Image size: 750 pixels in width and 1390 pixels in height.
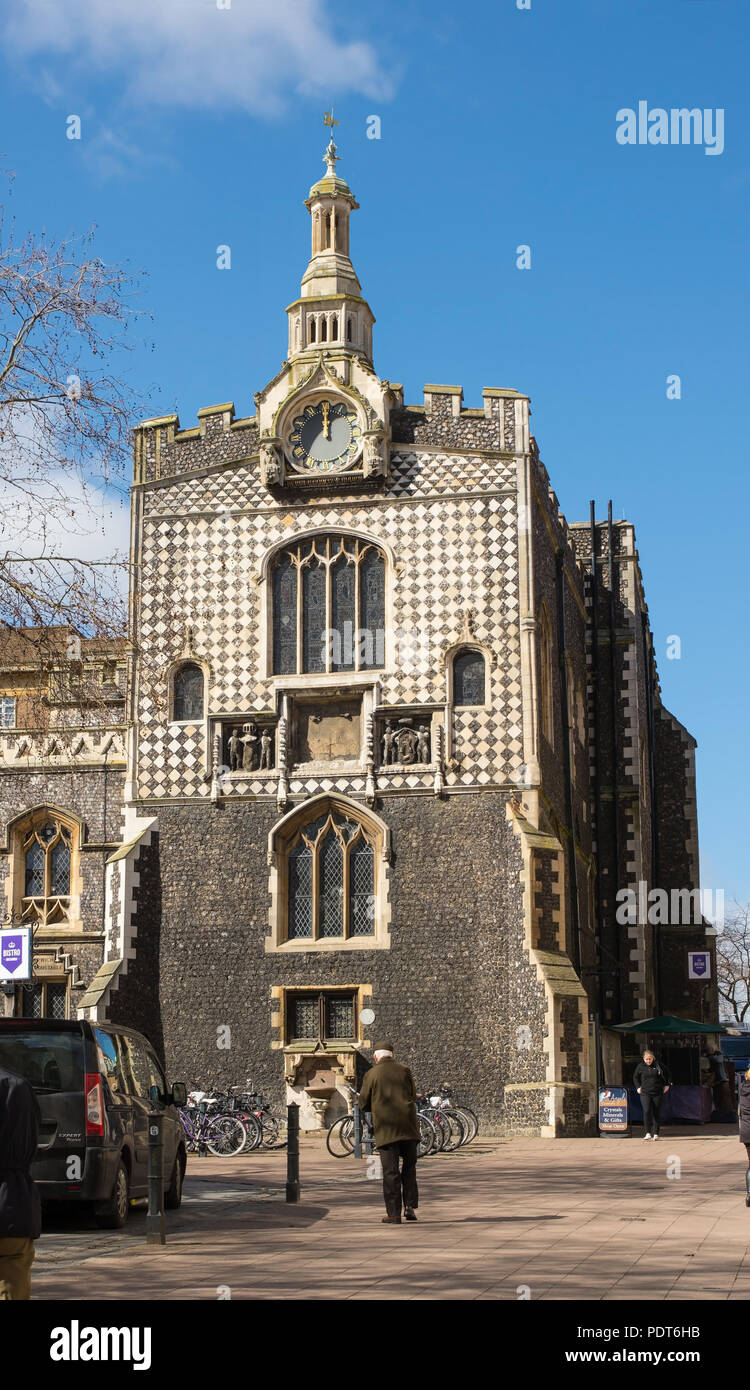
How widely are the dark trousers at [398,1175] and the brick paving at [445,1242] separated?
0.89 feet

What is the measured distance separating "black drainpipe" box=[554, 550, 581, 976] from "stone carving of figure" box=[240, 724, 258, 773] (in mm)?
6627

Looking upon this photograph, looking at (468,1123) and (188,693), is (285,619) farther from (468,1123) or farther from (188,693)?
(468,1123)

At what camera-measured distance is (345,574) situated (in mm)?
31000

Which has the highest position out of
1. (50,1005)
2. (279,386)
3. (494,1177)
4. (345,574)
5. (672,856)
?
(279,386)

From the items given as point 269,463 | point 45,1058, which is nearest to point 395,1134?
point 45,1058

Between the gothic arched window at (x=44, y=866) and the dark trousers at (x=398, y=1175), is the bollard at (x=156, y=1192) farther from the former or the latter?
the gothic arched window at (x=44, y=866)

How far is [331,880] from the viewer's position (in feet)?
98.5

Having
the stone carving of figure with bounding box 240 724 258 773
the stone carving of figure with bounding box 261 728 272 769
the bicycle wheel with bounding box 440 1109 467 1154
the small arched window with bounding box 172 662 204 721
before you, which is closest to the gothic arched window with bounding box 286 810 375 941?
the stone carving of figure with bounding box 261 728 272 769

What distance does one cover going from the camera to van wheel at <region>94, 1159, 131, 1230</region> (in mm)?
14539

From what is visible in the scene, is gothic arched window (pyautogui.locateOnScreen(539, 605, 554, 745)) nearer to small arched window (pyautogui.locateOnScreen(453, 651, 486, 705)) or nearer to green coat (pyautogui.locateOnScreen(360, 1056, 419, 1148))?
small arched window (pyautogui.locateOnScreen(453, 651, 486, 705))

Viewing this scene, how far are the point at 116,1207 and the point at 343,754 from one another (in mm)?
16369
